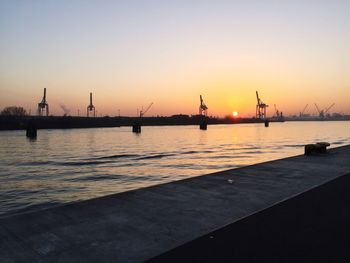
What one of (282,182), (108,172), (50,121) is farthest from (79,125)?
(282,182)

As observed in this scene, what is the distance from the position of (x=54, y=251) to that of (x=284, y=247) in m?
4.50

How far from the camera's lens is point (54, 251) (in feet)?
20.7

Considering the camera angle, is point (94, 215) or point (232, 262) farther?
point (94, 215)

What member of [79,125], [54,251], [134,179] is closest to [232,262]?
[54,251]

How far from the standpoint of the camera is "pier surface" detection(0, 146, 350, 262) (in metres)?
6.33

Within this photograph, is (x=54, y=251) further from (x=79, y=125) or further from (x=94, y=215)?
(x=79, y=125)

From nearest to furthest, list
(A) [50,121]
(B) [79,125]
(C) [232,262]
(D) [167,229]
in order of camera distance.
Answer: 1. (C) [232,262]
2. (D) [167,229]
3. (A) [50,121]
4. (B) [79,125]

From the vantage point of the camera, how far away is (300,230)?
7.35 meters

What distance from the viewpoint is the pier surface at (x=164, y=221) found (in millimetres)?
6332

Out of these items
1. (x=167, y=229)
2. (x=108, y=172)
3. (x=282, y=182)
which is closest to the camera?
(x=167, y=229)

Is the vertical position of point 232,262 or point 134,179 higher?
point 232,262

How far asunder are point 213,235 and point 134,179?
681 inches

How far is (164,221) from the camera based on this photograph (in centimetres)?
820

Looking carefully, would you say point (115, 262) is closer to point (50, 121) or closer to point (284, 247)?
point (284, 247)
